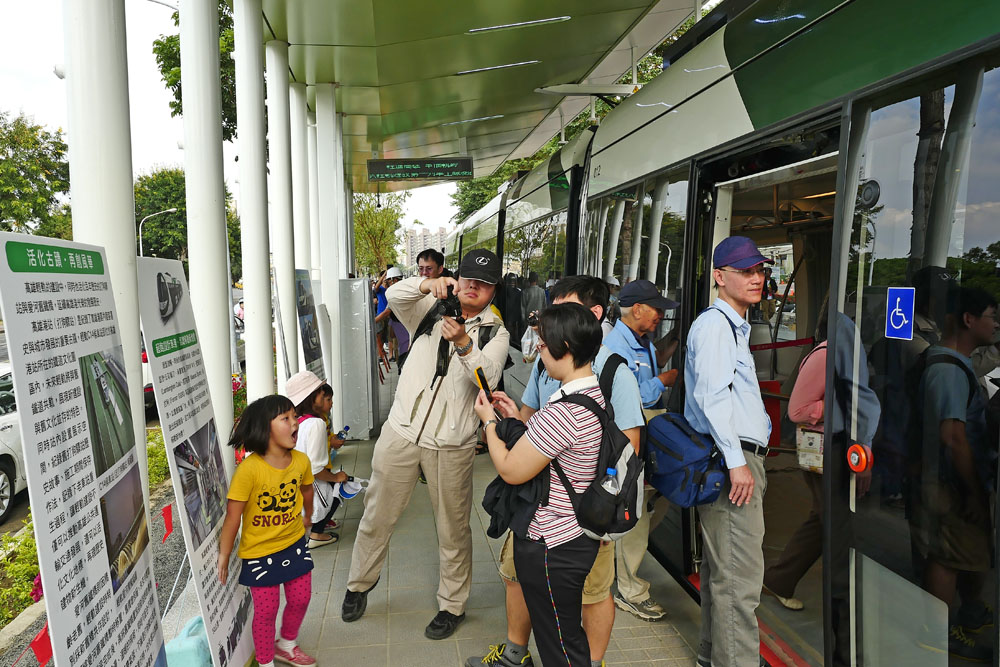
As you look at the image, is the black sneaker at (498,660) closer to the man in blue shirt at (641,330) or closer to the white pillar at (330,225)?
the man in blue shirt at (641,330)

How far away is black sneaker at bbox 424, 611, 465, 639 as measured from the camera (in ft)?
13.5

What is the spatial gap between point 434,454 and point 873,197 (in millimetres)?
2454

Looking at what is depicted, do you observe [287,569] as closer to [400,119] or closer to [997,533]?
[997,533]

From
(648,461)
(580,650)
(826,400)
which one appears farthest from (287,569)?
(826,400)

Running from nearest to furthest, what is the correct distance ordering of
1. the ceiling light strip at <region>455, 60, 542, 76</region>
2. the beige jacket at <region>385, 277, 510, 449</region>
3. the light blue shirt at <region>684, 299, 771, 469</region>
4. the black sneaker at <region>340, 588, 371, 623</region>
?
the light blue shirt at <region>684, 299, 771, 469</region> < the beige jacket at <region>385, 277, 510, 449</region> < the black sneaker at <region>340, 588, 371, 623</region> < the ceiling light strip at <region>455, 60, 542, 76</region>

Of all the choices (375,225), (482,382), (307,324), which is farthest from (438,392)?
(375,225)

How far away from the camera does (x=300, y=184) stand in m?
9.38

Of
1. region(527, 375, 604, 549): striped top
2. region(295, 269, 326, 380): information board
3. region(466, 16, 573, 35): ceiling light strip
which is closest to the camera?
region(527, 375, 604, 549): striped top

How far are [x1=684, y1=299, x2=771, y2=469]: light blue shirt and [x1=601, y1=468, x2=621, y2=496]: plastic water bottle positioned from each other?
684 mm

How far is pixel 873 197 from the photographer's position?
9.27 feet

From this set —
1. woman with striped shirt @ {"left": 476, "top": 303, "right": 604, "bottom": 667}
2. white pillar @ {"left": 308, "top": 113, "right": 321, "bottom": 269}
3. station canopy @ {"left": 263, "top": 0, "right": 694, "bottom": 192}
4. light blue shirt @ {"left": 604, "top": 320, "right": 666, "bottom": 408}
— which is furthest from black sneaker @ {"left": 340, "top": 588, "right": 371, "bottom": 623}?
white pillar @ {"left": 308, "top": 113, "right": 321, "bottom": 269}

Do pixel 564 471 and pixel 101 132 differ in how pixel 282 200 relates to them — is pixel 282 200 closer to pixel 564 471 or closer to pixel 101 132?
pixel 101 132

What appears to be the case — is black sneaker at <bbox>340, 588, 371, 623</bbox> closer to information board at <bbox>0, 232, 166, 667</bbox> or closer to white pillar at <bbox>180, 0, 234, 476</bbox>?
white pillar at <bbox>180, 0, 234, 476</bbox>

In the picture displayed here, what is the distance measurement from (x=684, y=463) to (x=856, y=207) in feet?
4.25
